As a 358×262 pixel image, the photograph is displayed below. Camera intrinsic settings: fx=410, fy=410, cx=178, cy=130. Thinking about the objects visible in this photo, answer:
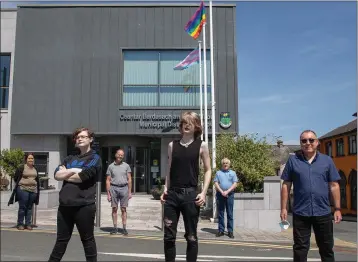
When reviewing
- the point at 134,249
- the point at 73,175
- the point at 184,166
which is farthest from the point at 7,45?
the point at 184,166

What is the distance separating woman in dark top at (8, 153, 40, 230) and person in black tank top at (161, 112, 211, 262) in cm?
605

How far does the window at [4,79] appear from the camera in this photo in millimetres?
22078

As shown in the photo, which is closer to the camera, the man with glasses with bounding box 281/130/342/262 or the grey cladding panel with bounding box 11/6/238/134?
the man with glasses with bounding box 281/130/342/262

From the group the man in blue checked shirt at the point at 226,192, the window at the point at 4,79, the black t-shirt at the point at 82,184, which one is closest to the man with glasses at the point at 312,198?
the black t-shirt at the point at 82,184

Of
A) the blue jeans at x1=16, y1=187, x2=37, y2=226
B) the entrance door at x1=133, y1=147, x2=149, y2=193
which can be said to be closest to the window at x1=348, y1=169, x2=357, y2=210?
the entrance door at x1=133, y1=147, x2=149, y2=193

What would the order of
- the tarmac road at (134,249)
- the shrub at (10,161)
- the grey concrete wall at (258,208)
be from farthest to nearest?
the shrub at (10,161) < the grey concrete wall at (258,208) < the tarmac road at (134,249)

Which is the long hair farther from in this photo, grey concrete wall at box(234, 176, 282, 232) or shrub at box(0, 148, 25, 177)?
shrub at box(0, 148, 25, 177)

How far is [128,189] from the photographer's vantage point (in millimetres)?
9219

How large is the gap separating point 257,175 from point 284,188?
685 cm

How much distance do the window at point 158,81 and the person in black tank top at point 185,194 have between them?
55.2 feet

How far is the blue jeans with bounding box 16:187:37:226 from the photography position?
946 centimetres

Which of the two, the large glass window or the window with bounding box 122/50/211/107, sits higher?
the window with bounding box 122/50/211/107

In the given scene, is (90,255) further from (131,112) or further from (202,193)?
(131,112)

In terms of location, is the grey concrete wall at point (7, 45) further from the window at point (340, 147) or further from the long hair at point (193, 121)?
A: the window at point (340, 147)
